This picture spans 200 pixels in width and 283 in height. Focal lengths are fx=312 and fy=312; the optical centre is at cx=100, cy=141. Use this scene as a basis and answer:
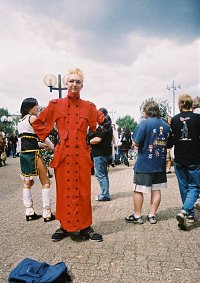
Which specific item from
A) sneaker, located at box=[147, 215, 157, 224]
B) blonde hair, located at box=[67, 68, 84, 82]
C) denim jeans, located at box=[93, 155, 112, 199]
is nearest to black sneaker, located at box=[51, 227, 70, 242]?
sneaker, located at box=[147, 215, 157, 224]

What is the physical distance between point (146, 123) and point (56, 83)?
7.70 m

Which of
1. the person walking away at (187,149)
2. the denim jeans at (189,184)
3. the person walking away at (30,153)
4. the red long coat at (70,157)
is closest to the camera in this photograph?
the red long coat at (70,157)

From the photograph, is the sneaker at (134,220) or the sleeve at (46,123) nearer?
the sleeve at (46,123)

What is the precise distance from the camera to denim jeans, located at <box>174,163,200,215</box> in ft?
15.1

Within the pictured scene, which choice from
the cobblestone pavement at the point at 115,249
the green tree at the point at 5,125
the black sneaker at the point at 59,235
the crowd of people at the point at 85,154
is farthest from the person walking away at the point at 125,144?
the green tree at the point at 5,125

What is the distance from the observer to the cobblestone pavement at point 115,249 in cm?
317

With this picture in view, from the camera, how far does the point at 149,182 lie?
4.79m

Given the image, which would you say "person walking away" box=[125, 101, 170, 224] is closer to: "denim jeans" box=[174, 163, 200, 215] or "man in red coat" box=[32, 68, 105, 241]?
"denim jeans" box=[174, 163, 200, 215]

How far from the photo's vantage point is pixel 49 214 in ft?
17.0

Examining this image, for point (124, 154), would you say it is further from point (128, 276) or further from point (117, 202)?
point (128, 276)

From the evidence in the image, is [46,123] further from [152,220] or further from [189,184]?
[189,184]

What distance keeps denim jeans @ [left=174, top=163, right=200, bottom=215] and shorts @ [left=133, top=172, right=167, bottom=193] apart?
0.29 meters

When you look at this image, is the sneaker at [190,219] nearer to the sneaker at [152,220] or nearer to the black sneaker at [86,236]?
the sneaker at [152,220]

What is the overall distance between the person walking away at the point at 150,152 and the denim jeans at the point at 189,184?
0.29 meters
